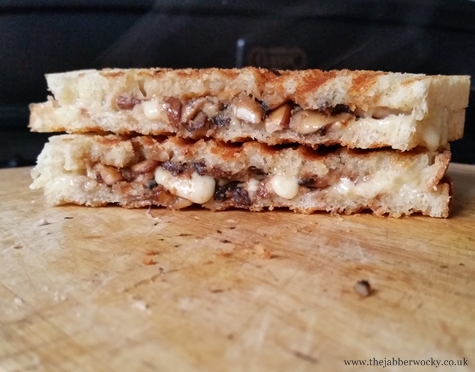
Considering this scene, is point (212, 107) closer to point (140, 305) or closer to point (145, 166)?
point (145, 166)

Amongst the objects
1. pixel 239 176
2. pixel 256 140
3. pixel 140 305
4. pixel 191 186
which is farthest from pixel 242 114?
pixel 140 305

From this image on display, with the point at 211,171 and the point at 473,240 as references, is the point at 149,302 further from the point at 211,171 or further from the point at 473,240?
the point at 473,240

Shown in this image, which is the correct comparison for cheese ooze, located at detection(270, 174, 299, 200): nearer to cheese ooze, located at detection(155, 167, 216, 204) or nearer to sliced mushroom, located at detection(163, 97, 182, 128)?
cheese ooze, located at detection(155, 167, 216, 204)

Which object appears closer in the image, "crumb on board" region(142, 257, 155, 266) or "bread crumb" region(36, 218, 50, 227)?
"crumb on board" region(142, 257, 155, 266)

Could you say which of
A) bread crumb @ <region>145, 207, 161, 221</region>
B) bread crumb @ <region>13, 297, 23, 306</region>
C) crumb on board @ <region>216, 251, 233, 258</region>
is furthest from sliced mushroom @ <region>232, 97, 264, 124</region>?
bread crumb @ <region>13, 297, 23, 306</region>

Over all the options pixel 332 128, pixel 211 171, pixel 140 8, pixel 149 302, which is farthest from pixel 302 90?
pixel 140 8

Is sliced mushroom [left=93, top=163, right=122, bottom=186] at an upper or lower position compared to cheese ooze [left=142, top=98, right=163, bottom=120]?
lower
